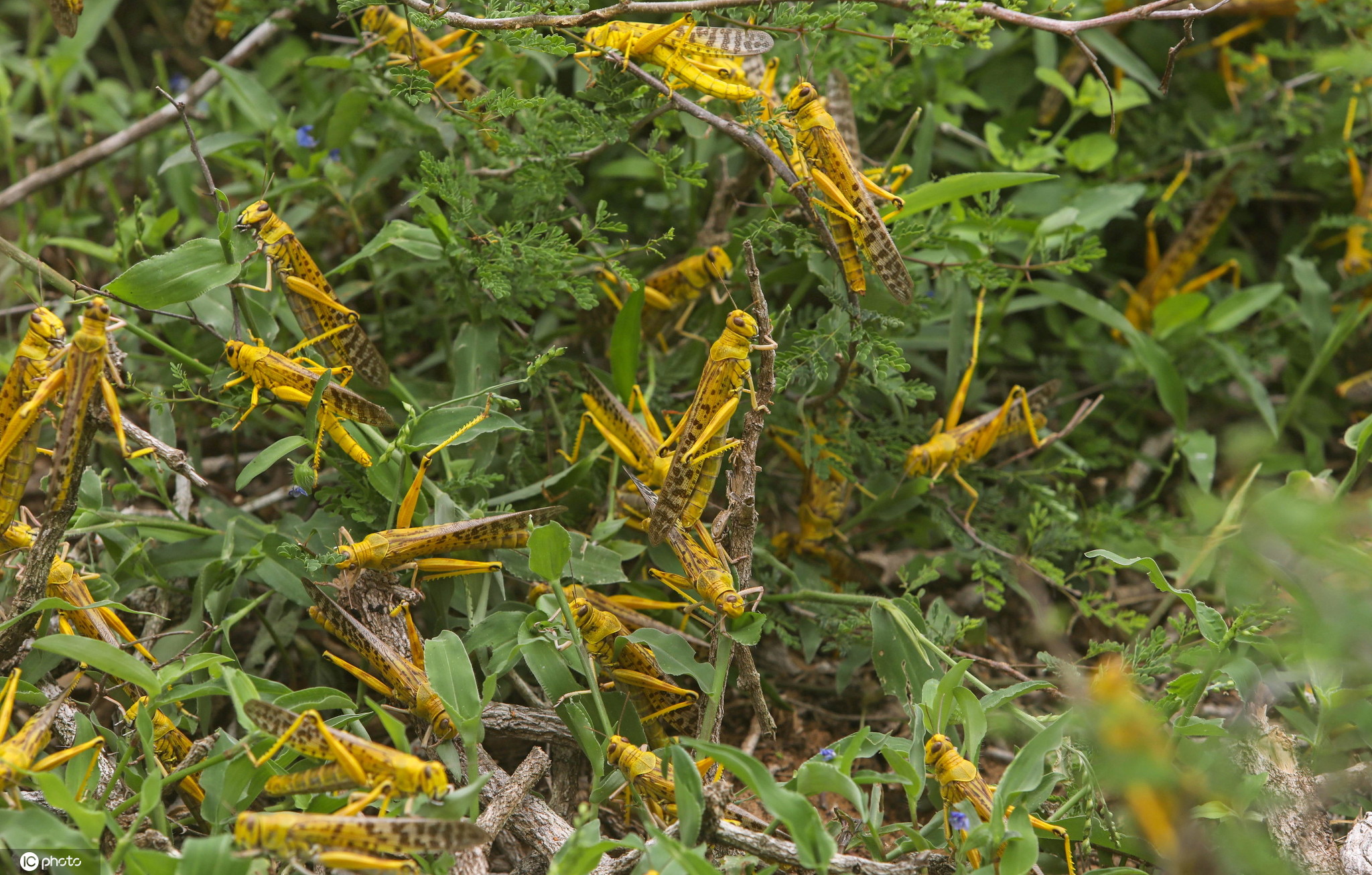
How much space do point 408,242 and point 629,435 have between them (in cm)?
80

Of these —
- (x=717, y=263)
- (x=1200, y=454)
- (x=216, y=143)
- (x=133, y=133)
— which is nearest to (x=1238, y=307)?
(x=1200, y=454)

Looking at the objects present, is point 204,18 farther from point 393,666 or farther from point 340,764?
point 340,764

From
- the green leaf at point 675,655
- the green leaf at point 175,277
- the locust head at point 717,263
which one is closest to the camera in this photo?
the green leaf at point 675,655

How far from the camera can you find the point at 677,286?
106 inches

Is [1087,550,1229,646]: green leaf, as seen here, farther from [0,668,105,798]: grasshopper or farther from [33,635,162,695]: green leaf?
[0,668,105,798]: grasshopper

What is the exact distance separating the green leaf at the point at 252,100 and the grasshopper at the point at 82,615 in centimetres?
152

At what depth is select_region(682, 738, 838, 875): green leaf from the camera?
1.52 meters

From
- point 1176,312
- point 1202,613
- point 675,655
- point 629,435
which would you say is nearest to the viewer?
point 1202,613

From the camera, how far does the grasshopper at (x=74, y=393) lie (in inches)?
64.6

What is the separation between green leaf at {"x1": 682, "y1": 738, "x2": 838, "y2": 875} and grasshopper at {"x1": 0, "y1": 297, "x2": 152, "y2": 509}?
3.96ft

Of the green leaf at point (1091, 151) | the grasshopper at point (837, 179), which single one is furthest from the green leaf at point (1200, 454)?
the grasshopper at point (837, 179)

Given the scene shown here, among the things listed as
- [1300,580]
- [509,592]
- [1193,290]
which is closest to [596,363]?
[509,592]

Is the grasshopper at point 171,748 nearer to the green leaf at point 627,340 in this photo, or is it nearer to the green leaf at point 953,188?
the green leaf at point 627,340

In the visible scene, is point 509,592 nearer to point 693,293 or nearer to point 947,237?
point 693,293
